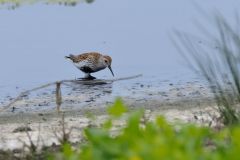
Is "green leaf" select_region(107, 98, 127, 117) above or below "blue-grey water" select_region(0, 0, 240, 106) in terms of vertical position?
above

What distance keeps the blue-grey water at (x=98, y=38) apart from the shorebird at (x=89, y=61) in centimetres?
19

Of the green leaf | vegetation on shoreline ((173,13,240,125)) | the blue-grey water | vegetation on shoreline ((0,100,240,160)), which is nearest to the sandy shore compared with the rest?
the blue-grey water

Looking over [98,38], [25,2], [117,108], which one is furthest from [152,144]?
[25,2]

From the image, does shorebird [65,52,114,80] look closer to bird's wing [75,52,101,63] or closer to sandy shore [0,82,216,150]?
bird's wing [75,52,101,63]

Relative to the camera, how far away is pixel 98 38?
15.3m

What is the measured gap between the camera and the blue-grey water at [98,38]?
1263 centimetres

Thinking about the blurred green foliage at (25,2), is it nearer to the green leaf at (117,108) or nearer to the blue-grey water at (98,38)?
the blue-grey water at (98,38)

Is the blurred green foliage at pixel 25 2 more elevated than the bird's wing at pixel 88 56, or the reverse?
the bird's wing at pixel 88 56

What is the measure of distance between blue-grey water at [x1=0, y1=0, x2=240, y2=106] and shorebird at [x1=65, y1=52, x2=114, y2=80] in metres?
0.19

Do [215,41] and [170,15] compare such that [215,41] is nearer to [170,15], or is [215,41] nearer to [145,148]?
[145,148]

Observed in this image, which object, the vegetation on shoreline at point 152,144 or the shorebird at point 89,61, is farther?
the shorebird at point 89,61

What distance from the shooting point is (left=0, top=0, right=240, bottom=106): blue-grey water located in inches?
497

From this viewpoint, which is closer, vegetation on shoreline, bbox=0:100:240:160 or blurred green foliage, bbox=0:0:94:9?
vegetation on shoreline, bbox=0:100:240:160

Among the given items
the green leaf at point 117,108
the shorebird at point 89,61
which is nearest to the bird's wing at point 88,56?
the shorebird at point 89,61
